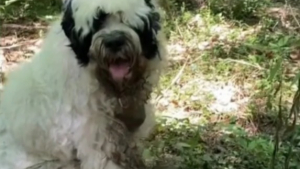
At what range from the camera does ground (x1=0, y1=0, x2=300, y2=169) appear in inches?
187

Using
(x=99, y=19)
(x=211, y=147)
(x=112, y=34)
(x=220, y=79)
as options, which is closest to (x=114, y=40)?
(x=112, y=34)

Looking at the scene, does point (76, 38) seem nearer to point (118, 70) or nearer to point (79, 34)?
point (79, 34)

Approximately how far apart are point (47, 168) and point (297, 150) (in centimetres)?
152

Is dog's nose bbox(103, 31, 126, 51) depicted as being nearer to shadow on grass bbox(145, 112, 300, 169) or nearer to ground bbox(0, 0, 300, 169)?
ground bbox(0, 0, 300, 169)

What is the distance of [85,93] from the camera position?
151 inches

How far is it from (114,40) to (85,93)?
1.44 ft

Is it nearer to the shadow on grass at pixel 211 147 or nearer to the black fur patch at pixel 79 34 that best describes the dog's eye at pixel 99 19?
the black fur patch at pixel 79 34

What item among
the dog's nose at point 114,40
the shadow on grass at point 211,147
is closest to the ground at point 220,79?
the shadow on grass at point 211,147

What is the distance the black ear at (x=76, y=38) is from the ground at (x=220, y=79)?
0.87 metres

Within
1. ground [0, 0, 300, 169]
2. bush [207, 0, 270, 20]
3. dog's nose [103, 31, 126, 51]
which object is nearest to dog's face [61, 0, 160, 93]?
dog's nose [103, 31, 126, 51]

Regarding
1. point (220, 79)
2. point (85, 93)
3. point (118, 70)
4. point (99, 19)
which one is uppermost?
point (99, 19)

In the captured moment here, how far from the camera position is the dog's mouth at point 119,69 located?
3.62m

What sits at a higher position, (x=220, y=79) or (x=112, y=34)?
(x=112, y=34)

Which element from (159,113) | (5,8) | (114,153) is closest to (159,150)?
(159,113)
